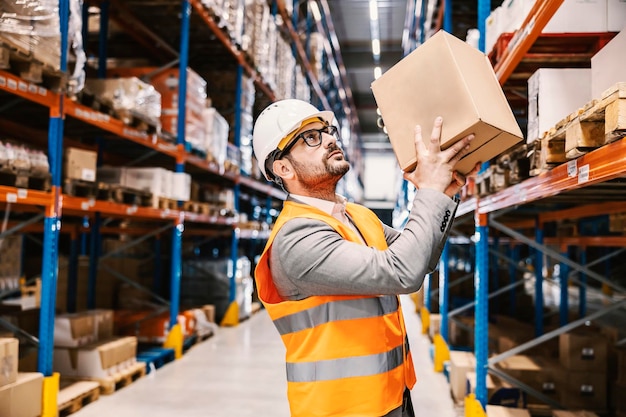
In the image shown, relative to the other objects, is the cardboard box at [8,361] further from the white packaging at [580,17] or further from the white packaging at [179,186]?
the white packaging at [580,17]

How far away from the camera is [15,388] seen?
363cm

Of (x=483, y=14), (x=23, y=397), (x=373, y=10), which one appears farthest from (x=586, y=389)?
(x=373, y=10)

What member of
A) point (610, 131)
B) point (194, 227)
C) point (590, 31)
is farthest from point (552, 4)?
point (194, 227)

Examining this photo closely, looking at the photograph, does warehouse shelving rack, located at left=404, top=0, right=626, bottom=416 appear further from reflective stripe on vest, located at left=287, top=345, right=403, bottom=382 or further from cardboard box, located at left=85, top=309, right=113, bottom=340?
cardboard box, located at left=85, top=309, right=113, bottom=340

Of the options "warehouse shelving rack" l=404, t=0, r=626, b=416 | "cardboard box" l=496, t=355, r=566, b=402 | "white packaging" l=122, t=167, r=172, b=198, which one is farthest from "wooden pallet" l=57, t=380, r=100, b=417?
"cardboard box" l=496, t=355, r=566, b=402

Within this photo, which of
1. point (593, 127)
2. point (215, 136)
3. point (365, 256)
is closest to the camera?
point (365, 256)

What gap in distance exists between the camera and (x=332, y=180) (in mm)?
1982

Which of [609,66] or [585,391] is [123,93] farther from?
[585,391]

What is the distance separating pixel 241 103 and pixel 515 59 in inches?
231

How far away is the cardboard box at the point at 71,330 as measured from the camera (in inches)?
195

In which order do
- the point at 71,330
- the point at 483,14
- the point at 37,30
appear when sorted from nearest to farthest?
→ the point at 37,30
the point at 483,14
the point at 71,330

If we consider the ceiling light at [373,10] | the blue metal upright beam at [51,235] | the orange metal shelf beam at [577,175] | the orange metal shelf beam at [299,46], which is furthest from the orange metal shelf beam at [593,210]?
the ceiling light at [373,10]

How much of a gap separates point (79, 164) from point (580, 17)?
3.76 m

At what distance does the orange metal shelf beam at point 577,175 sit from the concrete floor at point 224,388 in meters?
2.21
